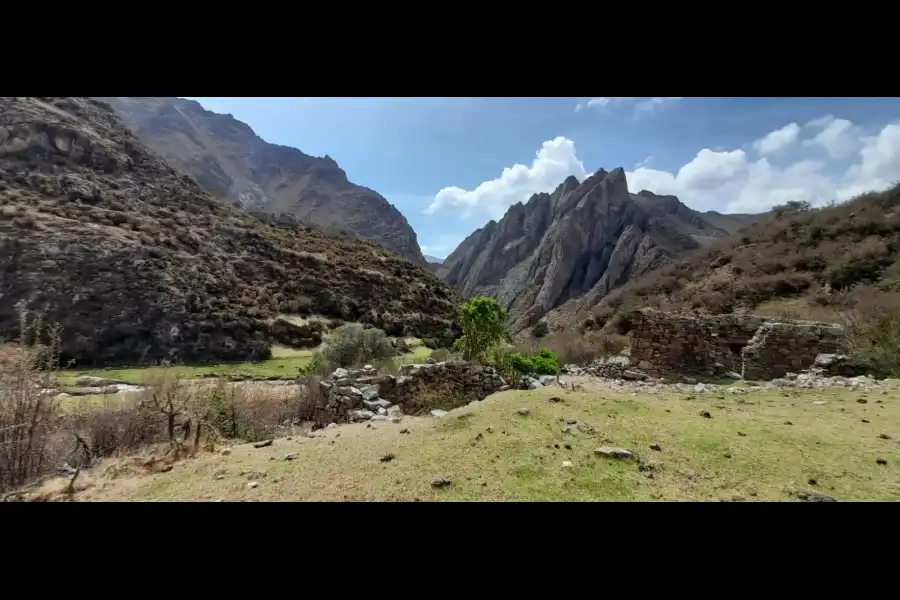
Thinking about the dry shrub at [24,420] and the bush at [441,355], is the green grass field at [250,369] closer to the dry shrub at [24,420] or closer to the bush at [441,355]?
the bush at [441,355]

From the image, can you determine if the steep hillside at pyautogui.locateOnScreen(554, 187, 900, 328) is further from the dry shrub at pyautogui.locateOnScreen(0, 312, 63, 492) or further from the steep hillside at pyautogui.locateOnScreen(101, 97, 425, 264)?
the steep hillside at pyautogui.locateOnScreen(101, 97, 425, 264)

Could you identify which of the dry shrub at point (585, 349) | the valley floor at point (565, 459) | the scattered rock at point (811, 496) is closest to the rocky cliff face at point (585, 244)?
the dry shrub at point (585, 349)

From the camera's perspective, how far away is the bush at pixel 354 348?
36.1ft

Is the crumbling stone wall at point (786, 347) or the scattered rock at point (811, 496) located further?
the crumbling stone wall at point (786, 347)

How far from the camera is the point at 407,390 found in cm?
758

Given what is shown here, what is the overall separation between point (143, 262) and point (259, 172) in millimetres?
79706

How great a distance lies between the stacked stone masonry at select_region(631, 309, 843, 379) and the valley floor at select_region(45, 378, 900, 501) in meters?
3.21

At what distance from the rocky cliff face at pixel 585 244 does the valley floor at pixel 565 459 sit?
97.0 feet

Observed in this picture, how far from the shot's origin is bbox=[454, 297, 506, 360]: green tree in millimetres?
9156

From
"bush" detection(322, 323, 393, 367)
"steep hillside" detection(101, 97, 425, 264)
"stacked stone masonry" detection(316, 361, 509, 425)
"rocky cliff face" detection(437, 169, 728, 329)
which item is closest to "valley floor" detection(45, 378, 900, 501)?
"stacked stone masonry" detection(316, 361, 509, 425)

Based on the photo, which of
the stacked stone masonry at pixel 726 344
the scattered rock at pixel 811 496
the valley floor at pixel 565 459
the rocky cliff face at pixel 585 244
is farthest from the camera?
the rocky cliff face at pixel 585 244
